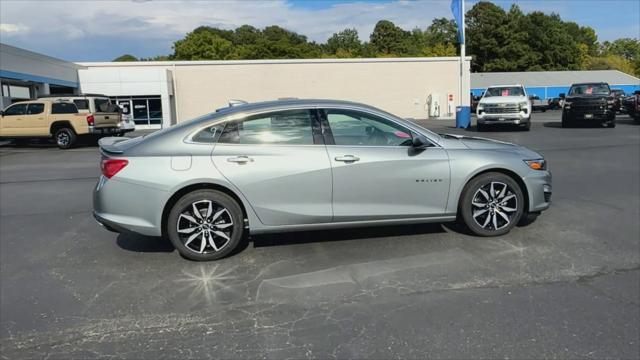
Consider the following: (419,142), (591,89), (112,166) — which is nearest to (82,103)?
(112,166)

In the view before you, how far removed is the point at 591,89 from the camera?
21.6 metres

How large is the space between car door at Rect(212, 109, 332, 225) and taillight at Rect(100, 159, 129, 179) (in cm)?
89

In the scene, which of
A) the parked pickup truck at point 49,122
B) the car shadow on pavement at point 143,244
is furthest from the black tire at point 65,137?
the car shadow on pavement at point 143,244

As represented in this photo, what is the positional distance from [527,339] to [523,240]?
7.44 ft

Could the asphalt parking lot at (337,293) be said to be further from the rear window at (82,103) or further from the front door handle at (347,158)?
the rear window at (82,103)

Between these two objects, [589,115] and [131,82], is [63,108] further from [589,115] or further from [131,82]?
[589,115]

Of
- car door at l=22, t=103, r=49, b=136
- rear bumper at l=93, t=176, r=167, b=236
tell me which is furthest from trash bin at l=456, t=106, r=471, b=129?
rear bumper at l=93, t=176, r=167, b=236

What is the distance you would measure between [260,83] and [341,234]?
32954 millimetres

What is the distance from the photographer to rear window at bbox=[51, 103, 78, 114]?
62.2ft

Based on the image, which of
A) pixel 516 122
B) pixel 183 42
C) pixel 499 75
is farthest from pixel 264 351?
pixel 183 42

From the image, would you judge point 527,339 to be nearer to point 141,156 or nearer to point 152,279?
point 152,279

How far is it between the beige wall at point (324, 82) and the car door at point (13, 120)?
1816 centimetres

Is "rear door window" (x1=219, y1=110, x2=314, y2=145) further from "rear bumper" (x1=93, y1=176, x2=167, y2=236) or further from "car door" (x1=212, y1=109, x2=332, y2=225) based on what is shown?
"rear bumper" (x1=93, y1=176, x2=167, y2=236)

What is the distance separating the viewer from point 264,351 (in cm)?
332
